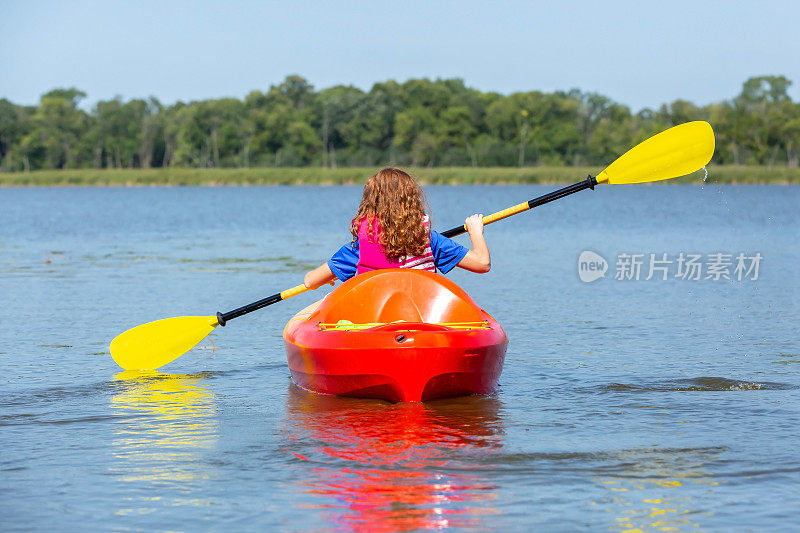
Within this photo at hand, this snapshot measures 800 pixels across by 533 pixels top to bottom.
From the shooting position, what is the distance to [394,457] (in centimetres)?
507

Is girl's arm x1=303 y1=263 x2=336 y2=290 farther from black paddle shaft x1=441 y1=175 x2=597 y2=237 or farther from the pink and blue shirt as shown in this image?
black paddle shaft x1=441 y1=175 x2=597 y2=237

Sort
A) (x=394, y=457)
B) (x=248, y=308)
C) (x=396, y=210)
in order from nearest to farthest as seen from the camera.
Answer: (x=394, y=457), (x=396, y=210), (x=248, y=308)

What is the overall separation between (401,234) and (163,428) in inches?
69.8

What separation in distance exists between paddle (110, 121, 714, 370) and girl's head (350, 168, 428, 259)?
200cm

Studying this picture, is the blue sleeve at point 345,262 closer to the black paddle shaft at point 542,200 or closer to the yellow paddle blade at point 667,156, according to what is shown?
the black paddle shaft at point 542,200

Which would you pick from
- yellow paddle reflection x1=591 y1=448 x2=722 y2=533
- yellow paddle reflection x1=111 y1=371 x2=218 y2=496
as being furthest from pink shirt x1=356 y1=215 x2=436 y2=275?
yellow paddle reflection x1=591 y1=448 x2=722 y2=533

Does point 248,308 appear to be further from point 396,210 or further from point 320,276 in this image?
point 396,210

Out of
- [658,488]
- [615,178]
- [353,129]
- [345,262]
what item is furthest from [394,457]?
[353,129]

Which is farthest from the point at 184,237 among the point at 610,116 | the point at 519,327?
the point at 610,116

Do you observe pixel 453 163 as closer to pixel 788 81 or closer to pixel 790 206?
pixel 788 81

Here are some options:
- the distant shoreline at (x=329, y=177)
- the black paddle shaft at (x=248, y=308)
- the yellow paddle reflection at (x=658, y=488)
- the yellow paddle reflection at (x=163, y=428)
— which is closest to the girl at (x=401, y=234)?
the black paddle shaft at (x=248, y=308)

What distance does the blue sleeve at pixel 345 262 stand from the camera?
6492mm

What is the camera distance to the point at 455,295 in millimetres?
6203

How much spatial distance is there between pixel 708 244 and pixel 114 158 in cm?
9726
